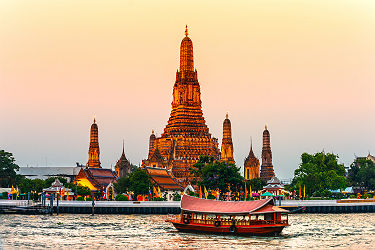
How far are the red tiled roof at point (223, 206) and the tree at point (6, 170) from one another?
7887cm

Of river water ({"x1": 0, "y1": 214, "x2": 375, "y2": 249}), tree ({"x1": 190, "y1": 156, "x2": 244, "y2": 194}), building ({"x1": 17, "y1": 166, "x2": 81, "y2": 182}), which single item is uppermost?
building ({"x1": 17, "y1": 166, "x2": 81, "y2": 182})

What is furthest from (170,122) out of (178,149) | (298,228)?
(298,228)

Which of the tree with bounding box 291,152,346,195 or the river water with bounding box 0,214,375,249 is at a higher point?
the tree with bounding box 291,152,346,195

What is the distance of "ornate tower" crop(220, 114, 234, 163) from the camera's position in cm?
13975

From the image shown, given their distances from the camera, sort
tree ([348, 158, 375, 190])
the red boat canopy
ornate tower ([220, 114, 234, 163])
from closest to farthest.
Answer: the red boat canopy
tree ([348, 158, 375, 190])
ornate tower ([220, 114, 234, 163])

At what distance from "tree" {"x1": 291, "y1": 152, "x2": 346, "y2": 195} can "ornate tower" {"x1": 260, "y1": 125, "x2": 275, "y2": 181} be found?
147ft

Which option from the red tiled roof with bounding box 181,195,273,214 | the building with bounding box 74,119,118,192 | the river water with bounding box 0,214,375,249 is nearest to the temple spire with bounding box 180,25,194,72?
the building with bounding box 74,119,118,192

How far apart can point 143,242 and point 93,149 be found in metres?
96.1

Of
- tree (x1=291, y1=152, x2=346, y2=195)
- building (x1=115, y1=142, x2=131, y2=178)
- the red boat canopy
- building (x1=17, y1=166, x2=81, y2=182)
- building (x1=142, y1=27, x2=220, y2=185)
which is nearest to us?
the red boat canopy

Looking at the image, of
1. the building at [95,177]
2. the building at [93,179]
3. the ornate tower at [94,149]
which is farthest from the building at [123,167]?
the building at [93,179]

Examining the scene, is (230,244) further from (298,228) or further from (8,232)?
(8,232)

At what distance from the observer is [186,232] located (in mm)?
57812

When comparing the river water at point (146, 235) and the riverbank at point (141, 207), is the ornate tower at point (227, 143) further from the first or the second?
the river water at point (146, 235)

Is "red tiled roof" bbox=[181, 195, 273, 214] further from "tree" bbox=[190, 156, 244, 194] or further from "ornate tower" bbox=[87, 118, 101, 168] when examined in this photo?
"ornate tower" bbox=[87, 118, 101, 168]
